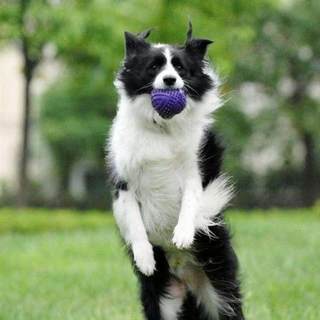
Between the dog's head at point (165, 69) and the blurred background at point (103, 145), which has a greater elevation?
the dog's head at point (165, 69)

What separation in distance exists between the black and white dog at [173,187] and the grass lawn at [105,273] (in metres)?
0.80

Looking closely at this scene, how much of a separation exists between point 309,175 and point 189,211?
27.4 metres

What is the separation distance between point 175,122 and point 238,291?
4.01ft

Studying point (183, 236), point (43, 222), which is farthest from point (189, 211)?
point (43, 222)

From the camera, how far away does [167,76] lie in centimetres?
545

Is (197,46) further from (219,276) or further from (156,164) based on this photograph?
(219,276)

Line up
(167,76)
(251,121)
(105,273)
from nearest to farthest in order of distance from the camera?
(167,76)
(105,273)
(251,121)

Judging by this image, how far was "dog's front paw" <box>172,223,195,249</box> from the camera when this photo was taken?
220 inches

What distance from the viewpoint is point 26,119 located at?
2005 cm

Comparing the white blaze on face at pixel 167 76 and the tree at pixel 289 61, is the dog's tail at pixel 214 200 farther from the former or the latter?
the tree at pixel 289 61

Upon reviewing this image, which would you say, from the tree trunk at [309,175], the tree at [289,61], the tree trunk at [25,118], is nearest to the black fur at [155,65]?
the tree trunk at [25,118]

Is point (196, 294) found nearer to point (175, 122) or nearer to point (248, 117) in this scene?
point (175, 122)

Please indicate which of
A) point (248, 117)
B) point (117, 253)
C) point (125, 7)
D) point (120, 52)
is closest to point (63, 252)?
point (117, 253)

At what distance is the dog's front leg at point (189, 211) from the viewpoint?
5594 millimetres
